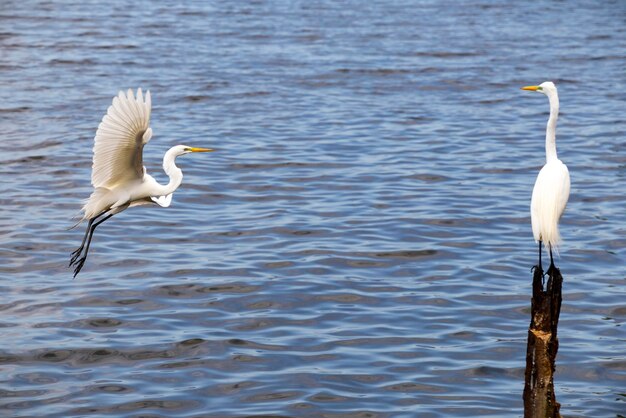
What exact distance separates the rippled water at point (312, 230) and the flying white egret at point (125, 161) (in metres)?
1.68

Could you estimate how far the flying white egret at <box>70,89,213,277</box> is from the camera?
8.48m

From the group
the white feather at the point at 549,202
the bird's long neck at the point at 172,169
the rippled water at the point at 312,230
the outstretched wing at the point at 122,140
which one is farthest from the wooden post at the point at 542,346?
the bird's long neck at the point at 172,169

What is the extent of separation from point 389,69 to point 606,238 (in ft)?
34.5

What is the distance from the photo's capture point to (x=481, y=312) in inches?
462

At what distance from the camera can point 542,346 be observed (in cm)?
749

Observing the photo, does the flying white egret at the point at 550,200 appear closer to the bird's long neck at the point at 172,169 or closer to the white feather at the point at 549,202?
the white feather at the point at 549,202

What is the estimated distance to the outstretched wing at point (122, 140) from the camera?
8.41 m

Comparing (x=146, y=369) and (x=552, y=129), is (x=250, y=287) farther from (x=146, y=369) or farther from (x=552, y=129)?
(x=552, y=129)

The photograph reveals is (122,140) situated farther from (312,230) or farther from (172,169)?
(312,230)

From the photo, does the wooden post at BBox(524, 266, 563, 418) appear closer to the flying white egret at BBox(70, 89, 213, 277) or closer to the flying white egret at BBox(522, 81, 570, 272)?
the flying white egret at BBox(522, 81, 570, 272)

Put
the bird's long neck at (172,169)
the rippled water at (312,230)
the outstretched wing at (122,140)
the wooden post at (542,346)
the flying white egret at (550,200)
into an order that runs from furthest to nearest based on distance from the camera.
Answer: the rippled water at (312,230), the bird's long neck at (172,169), the flying white egret at (550,200), the outstretched wing at (122,140), the wooden post at (542,346)

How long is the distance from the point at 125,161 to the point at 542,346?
354cm

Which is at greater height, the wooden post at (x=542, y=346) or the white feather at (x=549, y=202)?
the white feather at (x=549, y=202)

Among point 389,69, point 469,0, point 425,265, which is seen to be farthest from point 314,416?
point 469,0
